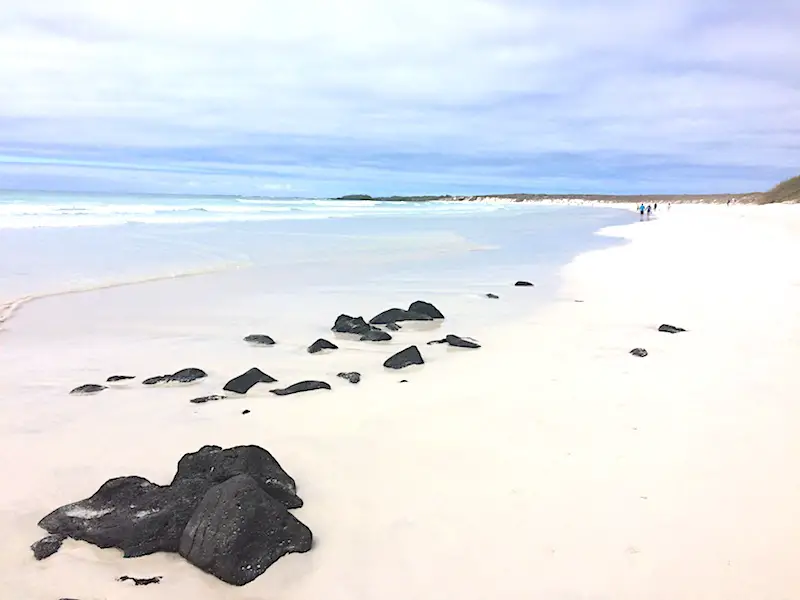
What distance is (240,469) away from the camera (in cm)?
361

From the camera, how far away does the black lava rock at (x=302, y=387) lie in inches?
223

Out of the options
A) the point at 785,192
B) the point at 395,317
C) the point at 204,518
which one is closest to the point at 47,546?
the point at 204,518

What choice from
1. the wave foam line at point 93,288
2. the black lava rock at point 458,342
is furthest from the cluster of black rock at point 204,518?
the wave foam line at point 93,288

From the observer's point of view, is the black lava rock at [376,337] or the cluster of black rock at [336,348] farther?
the black lava rock at [376,337]

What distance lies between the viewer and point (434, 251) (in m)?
20.1

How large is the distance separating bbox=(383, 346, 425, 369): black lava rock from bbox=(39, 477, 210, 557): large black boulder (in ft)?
10.4

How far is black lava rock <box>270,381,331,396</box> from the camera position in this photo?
223 inches

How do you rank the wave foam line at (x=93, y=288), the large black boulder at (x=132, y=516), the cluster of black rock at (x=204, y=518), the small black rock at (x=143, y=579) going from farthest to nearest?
the wave foam line at (x=93, y=288)
the large black boulder at (x=132, y=516)
the cluster of black rock at (x=204, y=518)
the small black rock at (x=143, y=579)

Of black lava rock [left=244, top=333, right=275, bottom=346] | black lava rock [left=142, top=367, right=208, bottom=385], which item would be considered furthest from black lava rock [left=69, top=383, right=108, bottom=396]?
black lava rock [left=244, top=333, right=275, bottom=346]

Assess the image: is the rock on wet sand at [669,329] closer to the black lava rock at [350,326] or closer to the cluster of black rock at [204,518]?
the black lava rock at [350,326]

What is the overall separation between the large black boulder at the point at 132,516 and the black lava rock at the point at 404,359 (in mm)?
3173

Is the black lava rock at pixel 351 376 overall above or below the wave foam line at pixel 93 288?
above

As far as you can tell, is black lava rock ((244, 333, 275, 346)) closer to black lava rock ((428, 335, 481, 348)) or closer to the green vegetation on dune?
black lava rock ((428, 335, 481, 348))

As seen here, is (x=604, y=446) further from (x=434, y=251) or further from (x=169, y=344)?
(x=434, y=251)
